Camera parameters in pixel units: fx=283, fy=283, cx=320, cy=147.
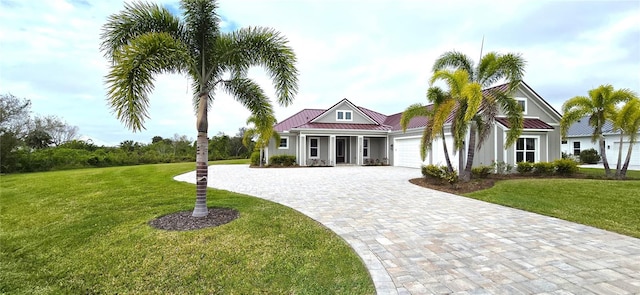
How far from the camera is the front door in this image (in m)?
23.7

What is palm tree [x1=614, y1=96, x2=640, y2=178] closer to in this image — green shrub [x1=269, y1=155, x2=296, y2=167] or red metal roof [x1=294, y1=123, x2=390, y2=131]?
red metal roof [x1=294, y1=123, x2=390, y2=131]

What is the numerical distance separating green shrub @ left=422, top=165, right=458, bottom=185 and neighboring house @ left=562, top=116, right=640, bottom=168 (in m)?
16.0

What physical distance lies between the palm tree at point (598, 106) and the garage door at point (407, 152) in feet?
24.7

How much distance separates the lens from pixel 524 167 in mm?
13844

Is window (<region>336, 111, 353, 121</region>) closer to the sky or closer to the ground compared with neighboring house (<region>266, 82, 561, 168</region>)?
closer to the sky

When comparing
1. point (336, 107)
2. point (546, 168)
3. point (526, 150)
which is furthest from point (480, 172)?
point (336, 107)

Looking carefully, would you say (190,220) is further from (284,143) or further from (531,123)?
(531,123)

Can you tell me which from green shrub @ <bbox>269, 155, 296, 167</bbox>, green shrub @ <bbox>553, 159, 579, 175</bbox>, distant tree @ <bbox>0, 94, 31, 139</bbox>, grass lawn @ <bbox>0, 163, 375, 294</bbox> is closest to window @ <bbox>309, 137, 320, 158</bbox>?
green shrub @ <bbox>269, 155, 296, 167</bbox>

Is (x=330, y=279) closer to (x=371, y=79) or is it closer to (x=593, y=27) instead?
(x=593, y=27)

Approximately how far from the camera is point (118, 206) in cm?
730

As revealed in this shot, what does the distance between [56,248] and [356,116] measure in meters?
20.3

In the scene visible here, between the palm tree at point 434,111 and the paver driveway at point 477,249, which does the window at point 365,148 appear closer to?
the palm tree at point 434,111

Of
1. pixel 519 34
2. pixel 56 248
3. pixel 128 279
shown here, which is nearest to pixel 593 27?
pixel 519 34

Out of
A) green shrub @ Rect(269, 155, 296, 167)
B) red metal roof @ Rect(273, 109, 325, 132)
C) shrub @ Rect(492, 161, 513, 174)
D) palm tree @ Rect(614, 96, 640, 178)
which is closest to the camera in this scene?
palm tree @ Rect(614, 96, 640, 178)
